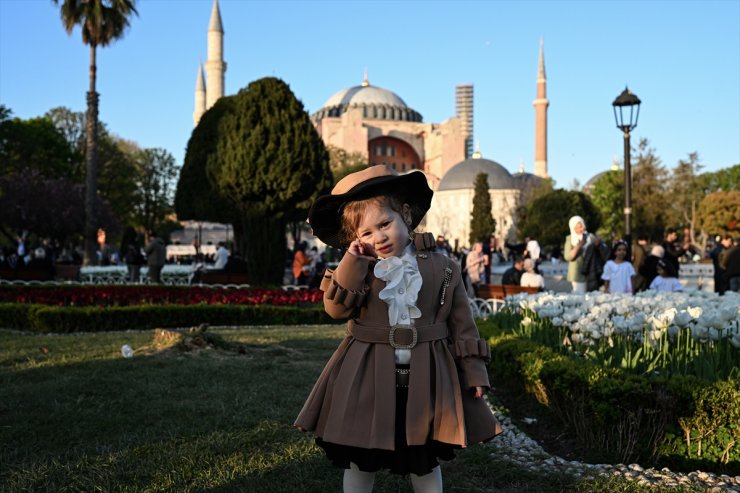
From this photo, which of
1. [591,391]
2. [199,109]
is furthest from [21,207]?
[199,109]

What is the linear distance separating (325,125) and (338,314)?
250ft

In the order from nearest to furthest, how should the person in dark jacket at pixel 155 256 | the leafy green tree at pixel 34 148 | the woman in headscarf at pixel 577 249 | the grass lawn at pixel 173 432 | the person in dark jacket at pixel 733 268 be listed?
the grass lawn at pixel 173 432
the woman in headscarf at pixel 577 249
the person in dark jacket at pixel 733 268
the person in dark jacket at pixel 155 256
the leafy green tree at pixel 34 148

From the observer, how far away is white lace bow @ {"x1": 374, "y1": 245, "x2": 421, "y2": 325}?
236 cm

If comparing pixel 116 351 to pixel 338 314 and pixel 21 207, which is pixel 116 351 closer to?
pixel 338 314

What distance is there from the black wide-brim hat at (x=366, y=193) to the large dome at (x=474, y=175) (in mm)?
64219

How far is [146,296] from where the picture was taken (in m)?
10.7

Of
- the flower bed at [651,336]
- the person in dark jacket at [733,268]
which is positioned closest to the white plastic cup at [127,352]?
the flower bed at [651,336]

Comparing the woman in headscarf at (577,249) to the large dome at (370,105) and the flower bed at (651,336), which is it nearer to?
the flower bed at (651,336)

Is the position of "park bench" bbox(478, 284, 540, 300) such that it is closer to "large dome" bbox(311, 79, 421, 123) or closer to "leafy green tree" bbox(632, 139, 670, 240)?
"leafy green tree" bbox(632, 139, 670, 240)

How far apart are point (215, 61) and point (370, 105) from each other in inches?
1293

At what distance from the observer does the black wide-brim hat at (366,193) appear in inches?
94.0

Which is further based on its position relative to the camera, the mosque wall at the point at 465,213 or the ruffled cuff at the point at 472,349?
the mosque wall at the point at 465,213

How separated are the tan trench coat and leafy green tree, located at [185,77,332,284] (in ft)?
36.4

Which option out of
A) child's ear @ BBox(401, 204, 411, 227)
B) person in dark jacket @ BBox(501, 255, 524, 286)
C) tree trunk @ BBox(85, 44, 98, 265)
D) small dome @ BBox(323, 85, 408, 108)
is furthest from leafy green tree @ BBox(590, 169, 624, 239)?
child's ear @ BBox(401, 204, 411, 227)
